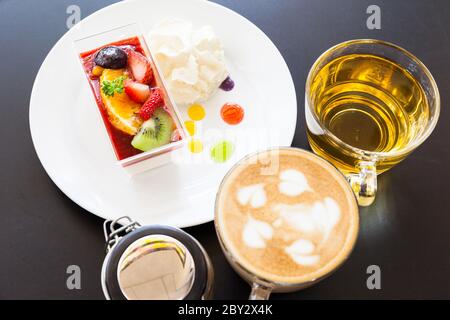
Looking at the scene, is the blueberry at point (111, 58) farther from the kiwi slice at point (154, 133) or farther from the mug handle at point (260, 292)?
the mug handle at point (260, 292)

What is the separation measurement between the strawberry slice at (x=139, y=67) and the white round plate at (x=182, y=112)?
0.15m

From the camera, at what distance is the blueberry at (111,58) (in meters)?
1.47

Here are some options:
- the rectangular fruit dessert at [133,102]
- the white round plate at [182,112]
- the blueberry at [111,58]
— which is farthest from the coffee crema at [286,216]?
the blueberry at [111,58]

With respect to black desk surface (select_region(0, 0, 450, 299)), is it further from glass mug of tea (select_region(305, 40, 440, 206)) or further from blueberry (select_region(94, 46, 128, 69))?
blueberry (select_region(94, 46, 128, 69))

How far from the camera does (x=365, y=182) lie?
121 centimetres

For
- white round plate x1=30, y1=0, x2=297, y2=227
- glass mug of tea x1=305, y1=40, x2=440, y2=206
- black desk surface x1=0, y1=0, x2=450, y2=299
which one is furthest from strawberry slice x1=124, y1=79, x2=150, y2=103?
glass mug of tea x1=305, y1=40, x2=440, y2=206

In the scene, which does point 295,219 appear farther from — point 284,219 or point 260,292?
point 260,292

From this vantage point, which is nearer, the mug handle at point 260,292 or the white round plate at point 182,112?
the mug handle at point 260,292

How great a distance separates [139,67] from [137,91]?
0.08 metres

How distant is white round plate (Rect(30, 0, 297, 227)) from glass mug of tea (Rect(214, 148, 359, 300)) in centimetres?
20

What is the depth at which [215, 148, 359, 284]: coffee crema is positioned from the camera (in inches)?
45.1

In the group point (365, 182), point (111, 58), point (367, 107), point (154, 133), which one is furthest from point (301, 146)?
point (111, 58)
